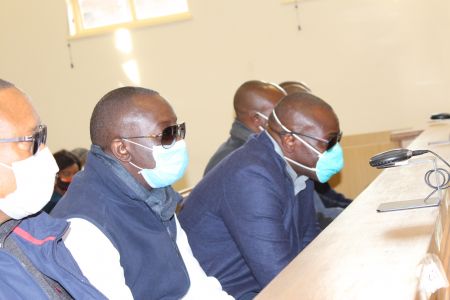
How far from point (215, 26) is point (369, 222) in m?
4.53

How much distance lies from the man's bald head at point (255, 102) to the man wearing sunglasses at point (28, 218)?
9.04 ft

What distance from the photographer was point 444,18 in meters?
6.20

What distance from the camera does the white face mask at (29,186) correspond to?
173 centimetres

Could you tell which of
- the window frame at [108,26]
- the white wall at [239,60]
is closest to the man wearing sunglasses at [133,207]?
the white wall at [239,60]

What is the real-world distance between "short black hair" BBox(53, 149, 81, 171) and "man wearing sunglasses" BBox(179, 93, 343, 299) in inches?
63.6

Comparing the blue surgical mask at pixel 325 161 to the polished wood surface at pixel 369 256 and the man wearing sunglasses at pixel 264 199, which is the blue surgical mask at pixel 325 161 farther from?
the polished wood surface at pixel 369 256

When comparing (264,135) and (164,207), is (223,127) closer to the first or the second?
(264,135)

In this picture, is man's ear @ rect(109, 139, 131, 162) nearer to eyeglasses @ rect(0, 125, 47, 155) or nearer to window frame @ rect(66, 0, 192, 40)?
eyeglasses @ rect(0, 125, 47, 155)

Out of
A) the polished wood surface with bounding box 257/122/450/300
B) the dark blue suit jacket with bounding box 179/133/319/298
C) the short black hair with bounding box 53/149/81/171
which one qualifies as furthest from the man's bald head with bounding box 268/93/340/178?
the short black hair with bounding box 53/149/81/171

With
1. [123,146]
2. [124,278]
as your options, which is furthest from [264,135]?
[124,278]

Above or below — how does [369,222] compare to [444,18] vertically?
below

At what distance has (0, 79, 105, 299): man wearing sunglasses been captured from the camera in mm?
1710

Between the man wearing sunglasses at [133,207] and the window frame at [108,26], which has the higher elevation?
the window frame at [108,26]

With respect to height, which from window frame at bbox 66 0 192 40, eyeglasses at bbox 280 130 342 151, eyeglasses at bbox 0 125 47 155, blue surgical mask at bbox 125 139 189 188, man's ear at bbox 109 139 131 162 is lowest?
eyeglasses at bbox 280 130 342 151
